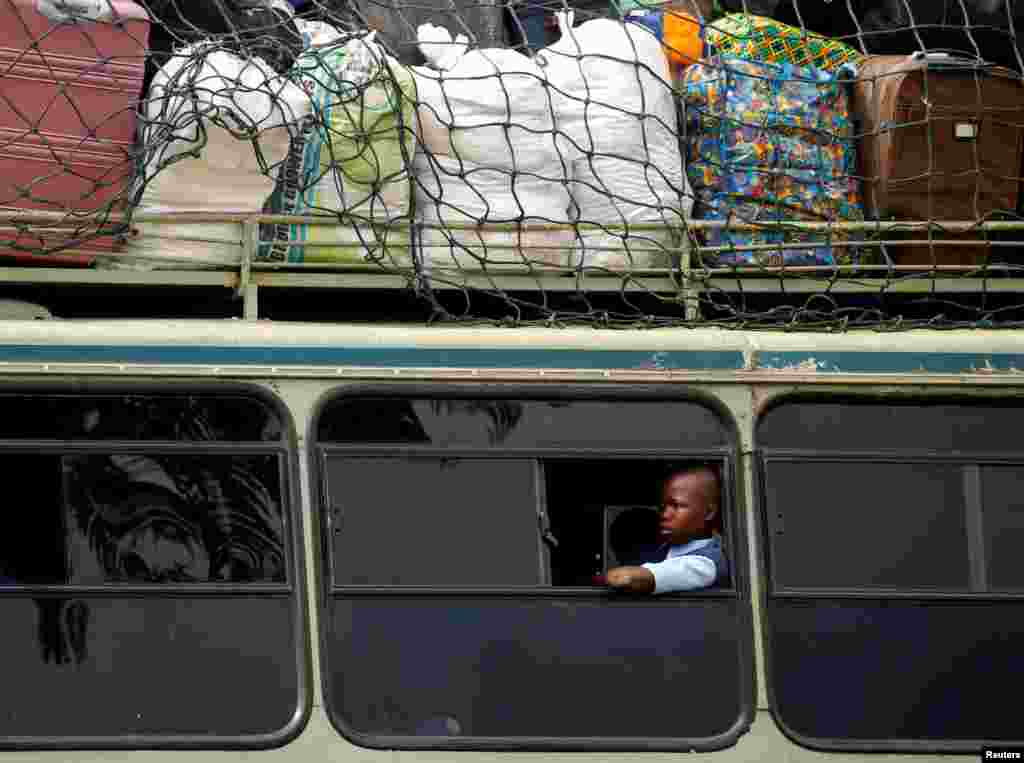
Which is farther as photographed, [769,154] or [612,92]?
[769,154]

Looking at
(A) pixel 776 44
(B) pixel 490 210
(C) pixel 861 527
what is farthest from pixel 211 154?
(C) pixel 861 527

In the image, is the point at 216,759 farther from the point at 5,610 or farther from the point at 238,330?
the point at 238,330

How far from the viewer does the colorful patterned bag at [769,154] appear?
5.63 meters

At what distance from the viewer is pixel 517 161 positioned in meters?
5.42

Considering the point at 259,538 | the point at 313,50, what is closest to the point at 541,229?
the point at 313,50

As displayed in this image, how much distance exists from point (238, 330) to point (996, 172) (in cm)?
254

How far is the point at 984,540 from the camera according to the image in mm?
5066

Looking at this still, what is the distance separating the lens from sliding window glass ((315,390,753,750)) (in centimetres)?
479

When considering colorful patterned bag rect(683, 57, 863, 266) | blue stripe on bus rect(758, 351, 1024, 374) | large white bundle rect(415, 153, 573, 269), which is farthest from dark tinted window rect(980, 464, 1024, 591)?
large white bundle rect(415, 153, 573, 269)

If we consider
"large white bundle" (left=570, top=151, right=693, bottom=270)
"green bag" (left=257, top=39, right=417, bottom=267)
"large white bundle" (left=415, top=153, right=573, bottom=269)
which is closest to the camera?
"green bag" (left=257, top=39, right=417, bottom=267)

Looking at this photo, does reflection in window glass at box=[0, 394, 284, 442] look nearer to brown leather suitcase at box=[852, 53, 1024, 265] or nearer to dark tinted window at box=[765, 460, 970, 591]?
dark tinted window at box=[765, 460, 970, 591]

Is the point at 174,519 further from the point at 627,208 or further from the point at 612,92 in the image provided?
the point at 612,92

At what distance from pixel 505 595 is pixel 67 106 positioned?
1.92 meters

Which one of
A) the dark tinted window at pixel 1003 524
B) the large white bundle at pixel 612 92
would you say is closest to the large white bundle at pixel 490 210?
the large white bundle at pixel 612 92
